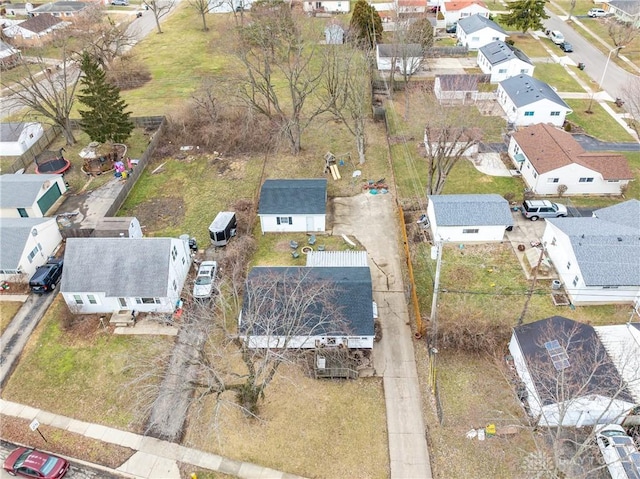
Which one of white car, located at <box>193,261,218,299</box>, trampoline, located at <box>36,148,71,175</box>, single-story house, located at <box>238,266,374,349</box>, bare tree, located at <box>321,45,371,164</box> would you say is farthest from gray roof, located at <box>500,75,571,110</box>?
trampoline, located at <box>36,148,71,175</box>

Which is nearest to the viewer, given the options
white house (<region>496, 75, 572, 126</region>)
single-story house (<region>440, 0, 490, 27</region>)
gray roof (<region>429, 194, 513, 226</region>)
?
gray roof (<region>429, 194, 513, 226</region>)

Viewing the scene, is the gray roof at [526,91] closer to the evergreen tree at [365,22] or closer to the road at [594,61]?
the road at [594,61]

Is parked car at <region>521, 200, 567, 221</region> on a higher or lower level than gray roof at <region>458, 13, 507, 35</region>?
lower

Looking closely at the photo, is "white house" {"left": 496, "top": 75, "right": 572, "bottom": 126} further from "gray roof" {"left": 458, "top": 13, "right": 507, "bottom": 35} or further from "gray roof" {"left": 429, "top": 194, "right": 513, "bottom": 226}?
"gray roof" {"left": 458, "top": 13, "right": 507, "bottom": 35}

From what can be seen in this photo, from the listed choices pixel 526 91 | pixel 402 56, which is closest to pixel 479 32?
pixel 402 56

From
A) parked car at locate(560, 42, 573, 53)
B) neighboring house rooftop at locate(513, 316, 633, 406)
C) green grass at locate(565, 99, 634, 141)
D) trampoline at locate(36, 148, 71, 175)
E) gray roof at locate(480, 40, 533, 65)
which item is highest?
gray roof at locate(480, 40, 533, 65)

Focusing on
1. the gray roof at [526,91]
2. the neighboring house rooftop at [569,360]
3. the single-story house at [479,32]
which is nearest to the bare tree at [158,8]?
the single-story house at [479,32]

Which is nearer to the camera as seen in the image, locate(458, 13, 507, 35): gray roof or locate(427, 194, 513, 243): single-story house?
locate(427, 194, 513, 243): single-story house
